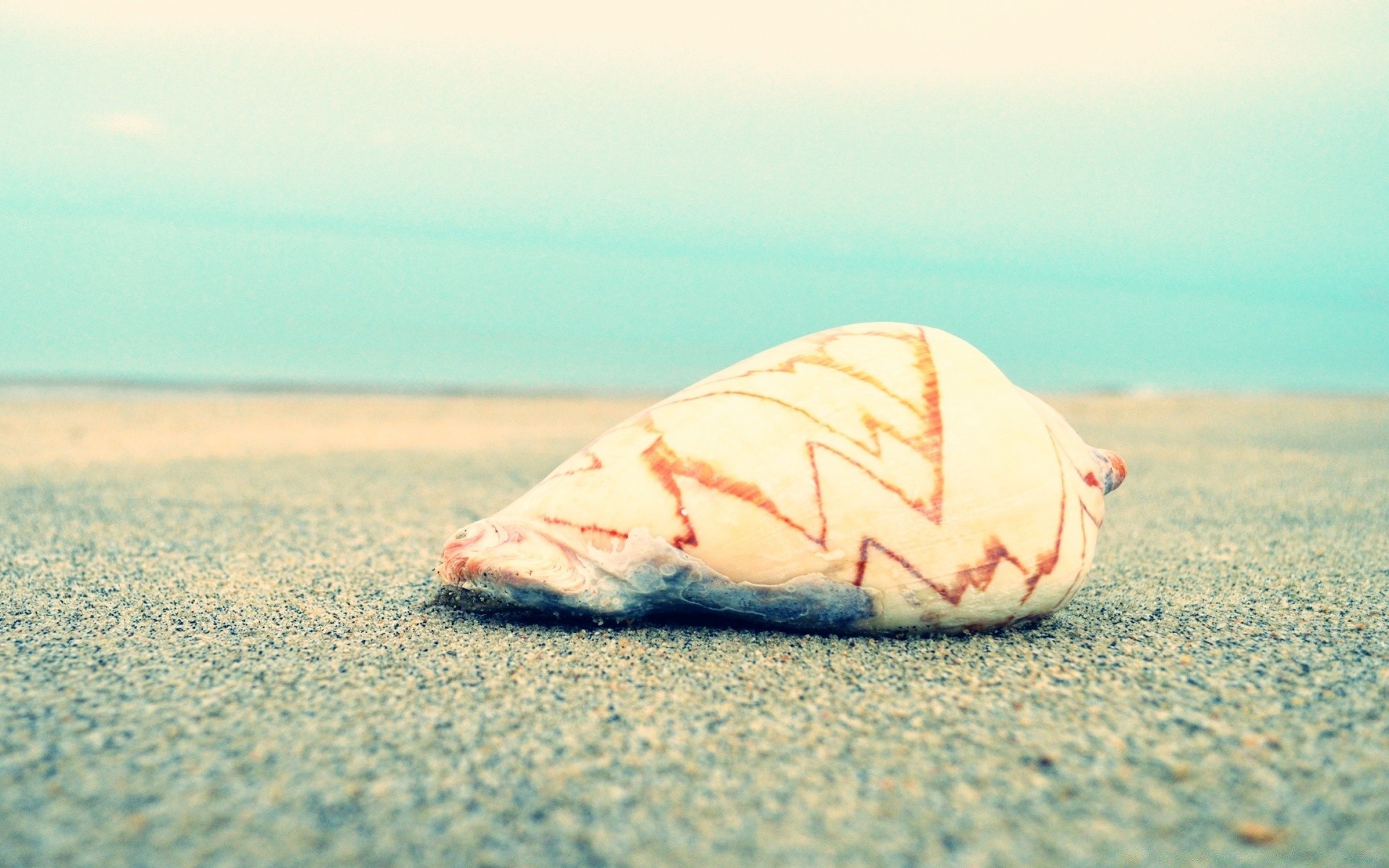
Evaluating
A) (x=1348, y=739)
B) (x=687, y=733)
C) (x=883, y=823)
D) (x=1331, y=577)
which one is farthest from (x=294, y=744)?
(x=1331, y=577)

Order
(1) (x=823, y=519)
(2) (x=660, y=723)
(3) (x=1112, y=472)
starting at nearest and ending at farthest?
(2) (x=660, y=723)
(1) (x=823, y=519)
(3) (x=1112, y=472)

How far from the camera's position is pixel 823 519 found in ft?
6.37

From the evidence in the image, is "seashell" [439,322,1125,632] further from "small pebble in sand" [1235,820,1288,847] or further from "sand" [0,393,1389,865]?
"small pebble in sand" [1235,820,1288,847]

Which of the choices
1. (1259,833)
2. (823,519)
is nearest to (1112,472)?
(823,519)

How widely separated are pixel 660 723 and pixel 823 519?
57 centimetres

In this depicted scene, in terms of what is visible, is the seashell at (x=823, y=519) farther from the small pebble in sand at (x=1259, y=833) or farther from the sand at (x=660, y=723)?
the small pebble in sand at (x=1259, y=833)

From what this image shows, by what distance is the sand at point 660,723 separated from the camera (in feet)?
3.97

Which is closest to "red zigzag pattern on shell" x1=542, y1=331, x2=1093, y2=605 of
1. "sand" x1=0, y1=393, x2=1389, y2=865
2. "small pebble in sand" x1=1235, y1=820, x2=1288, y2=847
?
"sand" x1=0, y1=393, x2=1389, y2=865

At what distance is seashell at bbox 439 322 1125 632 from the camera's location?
1.94 metres

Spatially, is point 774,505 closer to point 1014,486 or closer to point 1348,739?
point 1014,486

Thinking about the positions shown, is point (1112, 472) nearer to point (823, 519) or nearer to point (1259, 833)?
point (823, 519)

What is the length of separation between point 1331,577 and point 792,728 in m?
1.84

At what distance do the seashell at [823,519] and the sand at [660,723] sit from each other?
0.28 ft

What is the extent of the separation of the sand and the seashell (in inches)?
3.3
